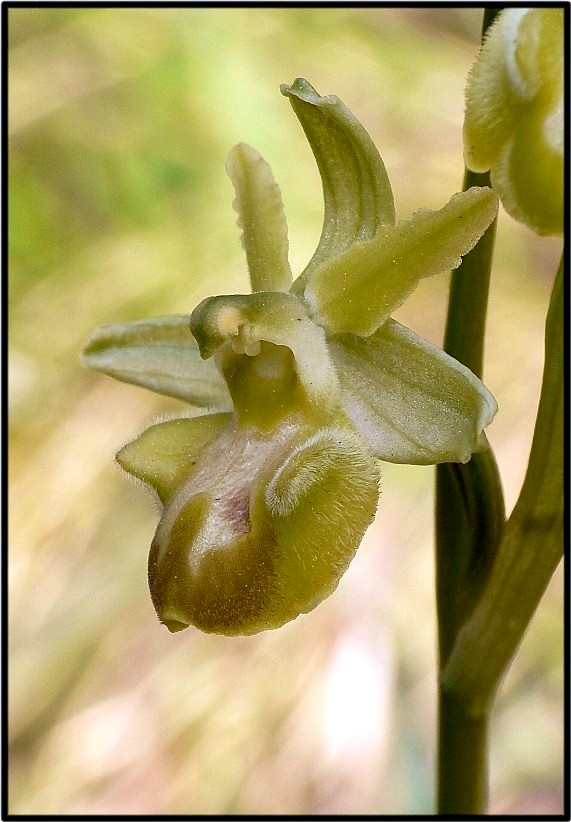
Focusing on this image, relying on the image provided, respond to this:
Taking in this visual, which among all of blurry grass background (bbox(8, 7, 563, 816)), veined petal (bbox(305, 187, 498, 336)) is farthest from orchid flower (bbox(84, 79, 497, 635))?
Result: blurry grass background (bbox(8, 7, 563, 816))

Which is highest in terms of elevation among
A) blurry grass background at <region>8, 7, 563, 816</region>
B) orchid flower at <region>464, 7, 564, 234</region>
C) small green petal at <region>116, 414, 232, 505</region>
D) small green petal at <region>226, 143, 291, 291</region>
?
orchid flower at <region>464, 7, 564, 234</region>

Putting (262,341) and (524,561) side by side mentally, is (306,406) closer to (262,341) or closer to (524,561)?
(262,341)

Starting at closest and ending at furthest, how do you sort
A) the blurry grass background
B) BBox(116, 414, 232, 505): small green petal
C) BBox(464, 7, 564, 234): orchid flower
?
BBox(464, 7, 564, 234): orchid flower
BBox(116, 414, 232, 505): small green petal
the blurry grass background

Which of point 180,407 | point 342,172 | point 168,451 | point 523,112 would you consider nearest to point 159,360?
point 168,451

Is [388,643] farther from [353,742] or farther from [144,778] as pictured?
[144,778]

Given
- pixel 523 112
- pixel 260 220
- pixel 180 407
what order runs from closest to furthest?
pixel 523 112
pixel 260 220
pixel 180 407

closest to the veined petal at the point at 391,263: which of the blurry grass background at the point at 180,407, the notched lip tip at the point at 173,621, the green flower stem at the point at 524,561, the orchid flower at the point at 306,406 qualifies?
the orchid flower at the point at 306,406

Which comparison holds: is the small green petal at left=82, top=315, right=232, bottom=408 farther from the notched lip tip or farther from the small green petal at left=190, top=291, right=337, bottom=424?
the notched lip tip
